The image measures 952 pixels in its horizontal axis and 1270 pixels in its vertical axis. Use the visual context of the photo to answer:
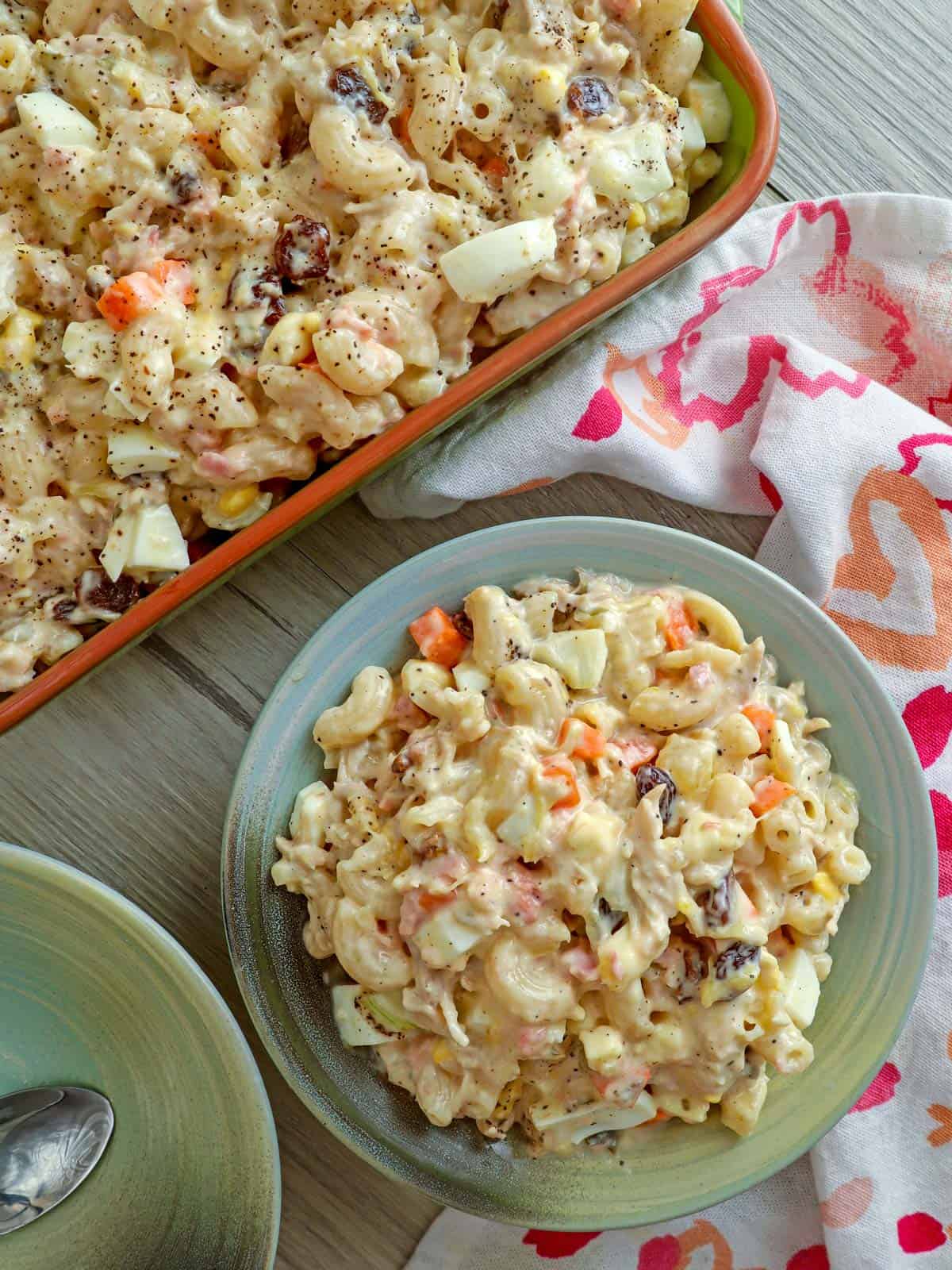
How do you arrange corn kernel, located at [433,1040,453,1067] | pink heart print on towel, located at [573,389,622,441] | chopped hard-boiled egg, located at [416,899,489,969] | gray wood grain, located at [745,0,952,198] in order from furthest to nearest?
1. gray wood grain, located at [745,0,952,198]
2. pink heart print on towel, located at [573,389,622,441]
3. corn kernel, located at [433,1040,453,1067]
4. chopped hard-boiled egg, located at [416,899,489,969]

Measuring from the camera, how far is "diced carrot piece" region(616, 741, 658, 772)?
1.47 metres

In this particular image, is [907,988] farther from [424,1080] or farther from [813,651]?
[424,1080]

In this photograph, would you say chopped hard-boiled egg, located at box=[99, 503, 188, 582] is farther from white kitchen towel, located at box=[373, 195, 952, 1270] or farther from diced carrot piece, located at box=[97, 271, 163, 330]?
white kitchen towel, located at box=[373, 195, 952, 1270]

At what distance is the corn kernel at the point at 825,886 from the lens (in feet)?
A: 4.97

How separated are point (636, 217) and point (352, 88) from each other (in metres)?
0.40

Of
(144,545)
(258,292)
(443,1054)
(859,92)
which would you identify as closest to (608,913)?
(443,1054)

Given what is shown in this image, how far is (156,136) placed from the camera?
4.57ft

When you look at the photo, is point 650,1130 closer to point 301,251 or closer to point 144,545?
point 144,545

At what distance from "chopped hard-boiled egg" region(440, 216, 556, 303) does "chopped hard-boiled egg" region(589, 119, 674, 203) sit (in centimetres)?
11

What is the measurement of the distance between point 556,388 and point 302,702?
60 cm

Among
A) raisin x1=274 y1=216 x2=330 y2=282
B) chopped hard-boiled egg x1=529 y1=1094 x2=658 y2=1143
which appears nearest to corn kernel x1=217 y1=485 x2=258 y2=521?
raisin x1=274 y1=216 x2=330 y2=282

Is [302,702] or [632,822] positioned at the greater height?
[632,822]

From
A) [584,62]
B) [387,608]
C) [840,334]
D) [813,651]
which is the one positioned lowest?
[387,608]

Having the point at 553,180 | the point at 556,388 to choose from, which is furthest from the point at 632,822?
the point at 553,180
